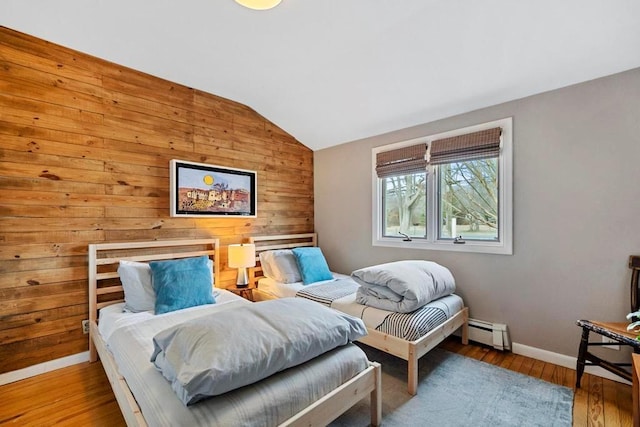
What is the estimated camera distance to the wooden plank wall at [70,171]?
2.27m

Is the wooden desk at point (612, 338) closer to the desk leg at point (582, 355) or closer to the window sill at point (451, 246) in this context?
the desk leg at point (582, 355)

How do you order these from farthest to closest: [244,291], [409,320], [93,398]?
[244,291] → [409,320] → [93,398]

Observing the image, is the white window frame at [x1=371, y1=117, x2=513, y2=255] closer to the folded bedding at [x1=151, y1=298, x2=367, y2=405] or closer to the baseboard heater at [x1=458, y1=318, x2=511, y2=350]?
the baseboard heater at [x1=458, y1=318, x2=511, y2=350]

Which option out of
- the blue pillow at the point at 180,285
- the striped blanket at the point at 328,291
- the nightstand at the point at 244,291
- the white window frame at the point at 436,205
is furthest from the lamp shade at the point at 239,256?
the white window frame at the point at 436,205

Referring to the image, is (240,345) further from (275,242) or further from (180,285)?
(275,242)

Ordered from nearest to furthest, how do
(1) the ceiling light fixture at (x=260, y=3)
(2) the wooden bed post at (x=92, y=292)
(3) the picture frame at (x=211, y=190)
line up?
(1) the ceiling light fixture at (x=260, y=3) < (2) the wooden bed post at (x=92, y=292) < (3) the picture frame at (x=211, y=190)

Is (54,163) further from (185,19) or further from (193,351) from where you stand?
(193,351)

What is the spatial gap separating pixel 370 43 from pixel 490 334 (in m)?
2.83

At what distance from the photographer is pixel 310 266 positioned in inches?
135

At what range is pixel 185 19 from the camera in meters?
2.23

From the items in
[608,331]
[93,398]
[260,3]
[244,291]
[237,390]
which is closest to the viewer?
[237,390]

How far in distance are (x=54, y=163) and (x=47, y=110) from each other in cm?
44

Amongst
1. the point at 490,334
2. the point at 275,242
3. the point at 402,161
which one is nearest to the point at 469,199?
the point at 402,161

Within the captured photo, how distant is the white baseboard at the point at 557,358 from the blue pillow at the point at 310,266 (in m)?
1.97
